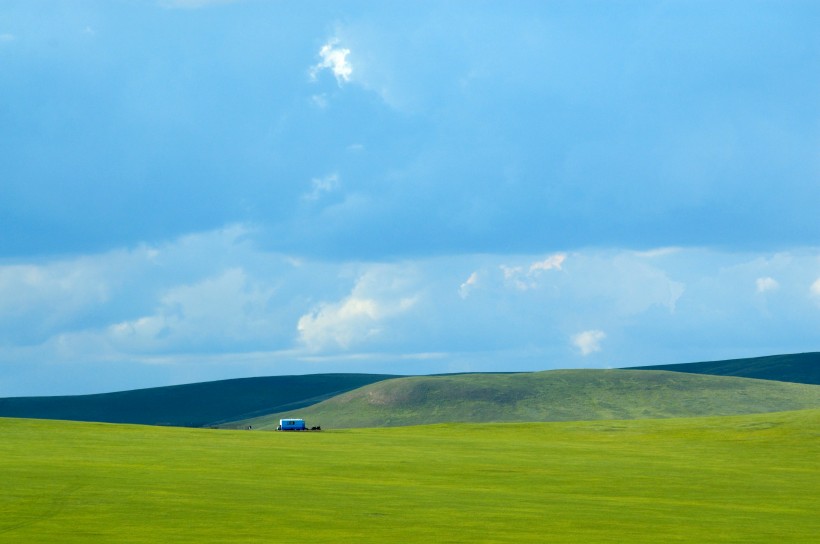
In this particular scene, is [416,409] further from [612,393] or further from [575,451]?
[575,451]

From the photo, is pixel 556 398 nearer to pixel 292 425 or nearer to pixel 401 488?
pixel 292 425

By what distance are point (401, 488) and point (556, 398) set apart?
326 ft

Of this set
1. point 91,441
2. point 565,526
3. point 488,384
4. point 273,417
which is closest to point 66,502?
point 565,526

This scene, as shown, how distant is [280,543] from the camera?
2636cm

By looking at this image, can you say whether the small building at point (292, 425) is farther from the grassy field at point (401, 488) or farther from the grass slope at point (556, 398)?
the grass slope at point (556, 398)

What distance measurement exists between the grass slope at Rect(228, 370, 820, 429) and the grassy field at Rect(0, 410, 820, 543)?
183 feet

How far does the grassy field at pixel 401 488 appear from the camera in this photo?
95.6 ft

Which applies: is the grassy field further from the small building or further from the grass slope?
the grass slope

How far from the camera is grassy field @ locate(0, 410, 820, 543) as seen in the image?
29125mm

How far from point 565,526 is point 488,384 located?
117 meters

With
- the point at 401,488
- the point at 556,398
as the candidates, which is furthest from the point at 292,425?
the point at 401,488

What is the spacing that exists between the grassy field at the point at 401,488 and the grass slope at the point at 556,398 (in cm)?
5580

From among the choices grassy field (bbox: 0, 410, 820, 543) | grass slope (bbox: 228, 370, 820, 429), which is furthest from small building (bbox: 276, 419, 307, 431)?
grass slope (bbox: 228, 370, 820, 429)

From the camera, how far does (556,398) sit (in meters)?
138
